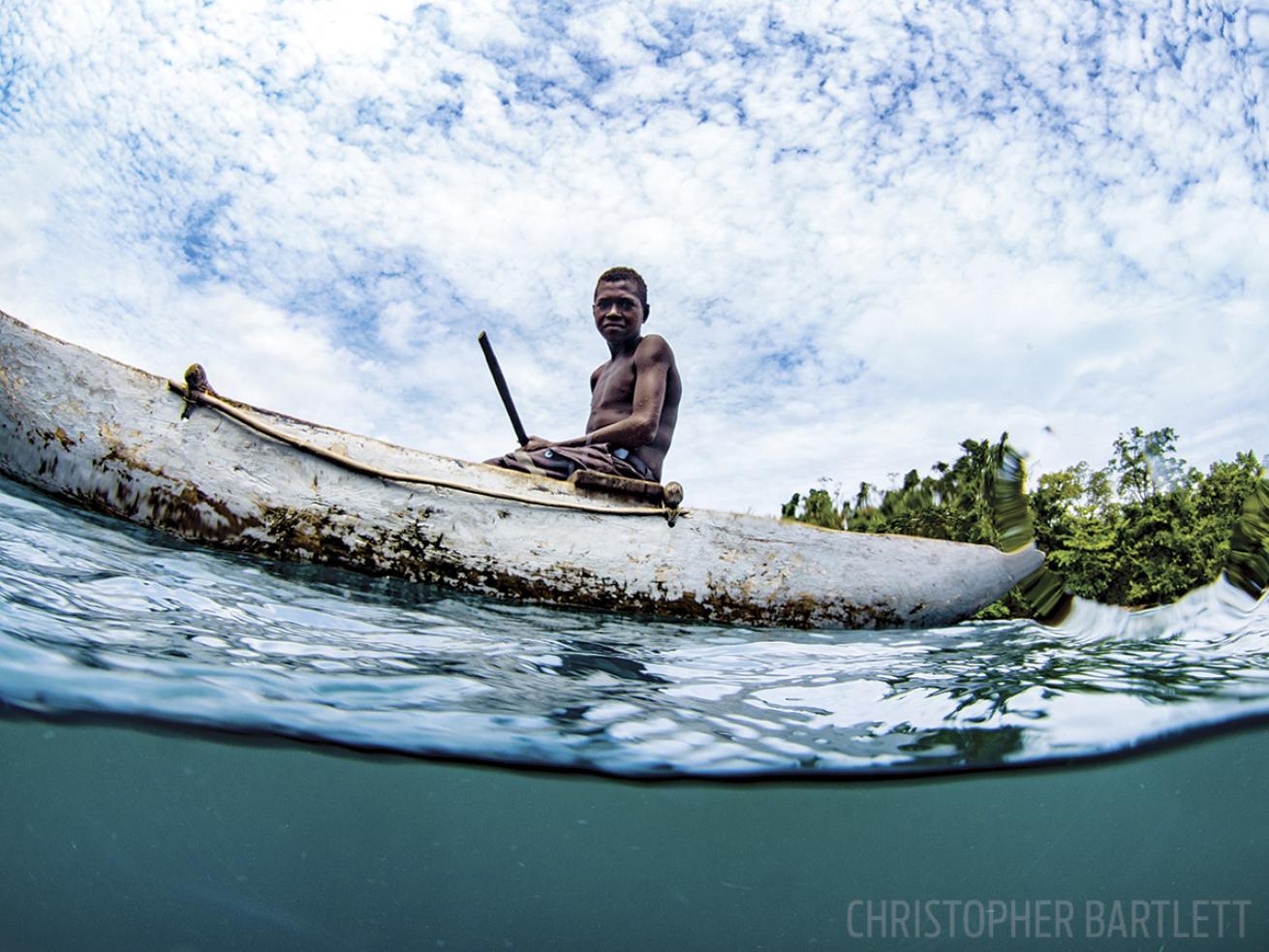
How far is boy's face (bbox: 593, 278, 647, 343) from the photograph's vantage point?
538 cm

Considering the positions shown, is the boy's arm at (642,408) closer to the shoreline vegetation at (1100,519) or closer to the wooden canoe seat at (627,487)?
the wooden canoe seat at (627,487)

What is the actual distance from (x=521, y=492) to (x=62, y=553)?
2.32 meters

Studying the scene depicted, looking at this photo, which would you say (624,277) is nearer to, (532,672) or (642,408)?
(642,408)

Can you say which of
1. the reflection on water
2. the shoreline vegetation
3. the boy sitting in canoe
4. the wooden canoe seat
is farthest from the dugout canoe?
the shoreline vegetation

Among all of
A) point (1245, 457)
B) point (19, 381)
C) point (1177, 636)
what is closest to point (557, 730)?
point (19, 381)

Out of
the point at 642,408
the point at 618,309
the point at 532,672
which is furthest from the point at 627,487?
the point at 618,309

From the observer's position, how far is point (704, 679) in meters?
3.73

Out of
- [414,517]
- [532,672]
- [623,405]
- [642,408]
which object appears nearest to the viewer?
[532,672]

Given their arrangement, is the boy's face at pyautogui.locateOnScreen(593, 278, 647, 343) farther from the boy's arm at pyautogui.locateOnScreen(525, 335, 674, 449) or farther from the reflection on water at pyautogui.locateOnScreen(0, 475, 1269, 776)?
the reflection on water at pyautogui.locateOnScreen(0, 475, 1269, 776)

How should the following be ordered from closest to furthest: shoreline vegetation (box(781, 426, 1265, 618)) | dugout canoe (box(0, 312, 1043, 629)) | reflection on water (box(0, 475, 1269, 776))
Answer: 1. reflection on water (box(0, 475, 1269, 776))
2. dugout canoe (box(0, 312, 1043, 629))
3. shoreline vegetation (box(781, 426, 1265, 618))

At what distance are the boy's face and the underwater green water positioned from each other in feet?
11.1

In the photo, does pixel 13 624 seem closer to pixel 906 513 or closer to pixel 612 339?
pixel 612 339

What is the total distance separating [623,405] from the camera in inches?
208

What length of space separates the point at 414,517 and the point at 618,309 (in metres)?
2.35
